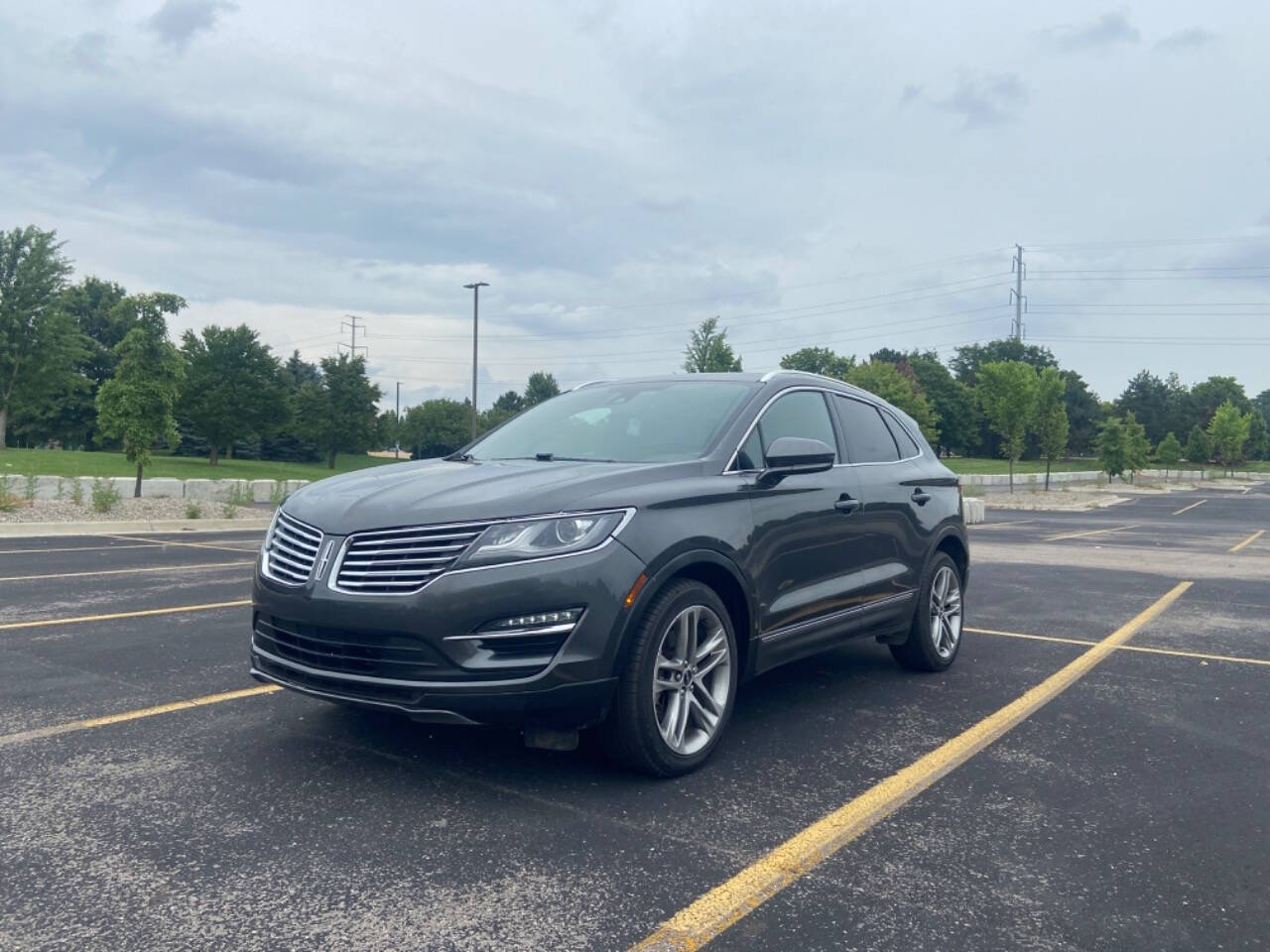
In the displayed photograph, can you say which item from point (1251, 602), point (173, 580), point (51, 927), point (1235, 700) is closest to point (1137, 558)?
point (1251, 602)

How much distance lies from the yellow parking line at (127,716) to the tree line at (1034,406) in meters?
28.6

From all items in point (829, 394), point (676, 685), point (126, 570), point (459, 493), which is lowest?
point (126, 570)

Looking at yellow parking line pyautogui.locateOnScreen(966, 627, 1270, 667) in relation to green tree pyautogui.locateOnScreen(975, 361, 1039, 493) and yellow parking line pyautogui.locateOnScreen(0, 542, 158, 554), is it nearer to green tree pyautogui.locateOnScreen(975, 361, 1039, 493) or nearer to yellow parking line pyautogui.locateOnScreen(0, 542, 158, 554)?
yellow parking line pyautogui.locateOnScreen(0, 542, 158, 554)

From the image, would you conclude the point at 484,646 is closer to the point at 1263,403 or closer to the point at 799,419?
the point at 799,419

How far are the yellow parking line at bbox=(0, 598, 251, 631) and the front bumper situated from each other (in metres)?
4.62

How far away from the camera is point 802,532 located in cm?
493

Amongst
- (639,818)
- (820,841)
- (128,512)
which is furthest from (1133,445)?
(639,818)

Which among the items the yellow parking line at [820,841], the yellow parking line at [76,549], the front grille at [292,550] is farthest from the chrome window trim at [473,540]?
the yellow parking line at [76,549]

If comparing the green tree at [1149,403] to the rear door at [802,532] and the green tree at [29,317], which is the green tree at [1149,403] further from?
the rear door at [802,532]

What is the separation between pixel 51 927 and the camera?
2.78 meters

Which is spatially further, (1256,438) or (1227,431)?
(1256,438)

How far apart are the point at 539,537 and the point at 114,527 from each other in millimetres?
14462

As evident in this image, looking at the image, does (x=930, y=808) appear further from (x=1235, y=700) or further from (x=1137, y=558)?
(x=1137, y=558)

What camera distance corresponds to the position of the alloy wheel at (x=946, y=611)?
636 cm
